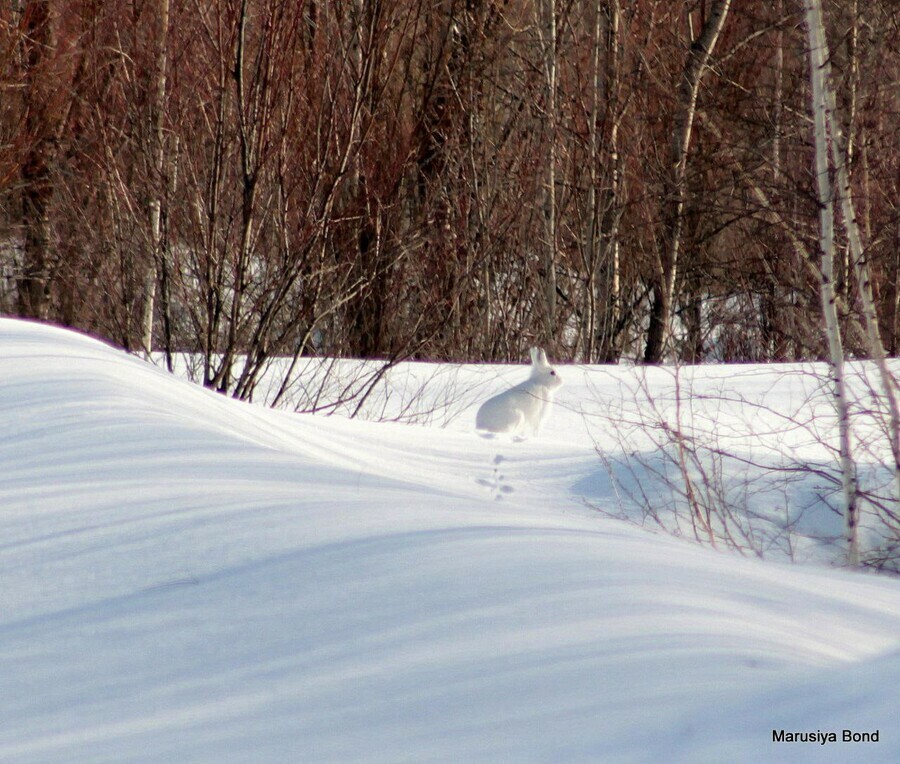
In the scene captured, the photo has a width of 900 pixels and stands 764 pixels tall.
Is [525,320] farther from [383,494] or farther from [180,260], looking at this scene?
[383,494]

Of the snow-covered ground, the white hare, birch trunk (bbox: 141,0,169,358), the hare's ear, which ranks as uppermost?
birch trunk (bbox: 141,0,169,358)

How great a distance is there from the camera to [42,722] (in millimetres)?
1682

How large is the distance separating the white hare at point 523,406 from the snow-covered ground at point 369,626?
297 centimetres

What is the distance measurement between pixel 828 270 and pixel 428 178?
23.1 feet

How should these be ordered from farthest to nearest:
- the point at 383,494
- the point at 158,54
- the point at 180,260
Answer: the point at 158,54, the point at 180,260, the point at 383,494

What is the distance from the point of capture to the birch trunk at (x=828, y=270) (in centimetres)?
480

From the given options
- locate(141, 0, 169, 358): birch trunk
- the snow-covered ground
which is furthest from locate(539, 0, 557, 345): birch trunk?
the snow-covered ground

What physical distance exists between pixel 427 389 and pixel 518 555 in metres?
5.92

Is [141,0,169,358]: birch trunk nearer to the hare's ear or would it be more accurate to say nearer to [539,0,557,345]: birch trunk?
the hare's ear

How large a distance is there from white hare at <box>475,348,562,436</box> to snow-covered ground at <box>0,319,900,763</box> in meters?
2.97

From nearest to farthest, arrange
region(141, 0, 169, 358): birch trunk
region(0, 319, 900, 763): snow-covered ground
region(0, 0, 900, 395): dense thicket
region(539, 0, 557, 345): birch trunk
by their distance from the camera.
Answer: region(0, 319, 900, 763): snow-covered ground
region(0, 0, 900, 395): dense thicket
region(141, 0, 169, 358): birch trunk
region(539, 0, 557, 345): birch trunk

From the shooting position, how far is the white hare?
232 inches

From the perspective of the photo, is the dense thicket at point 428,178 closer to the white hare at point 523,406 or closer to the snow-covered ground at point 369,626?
the white hare at point 523,406

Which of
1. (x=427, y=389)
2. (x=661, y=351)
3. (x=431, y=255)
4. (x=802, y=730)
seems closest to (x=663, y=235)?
(x=661, y=351)
